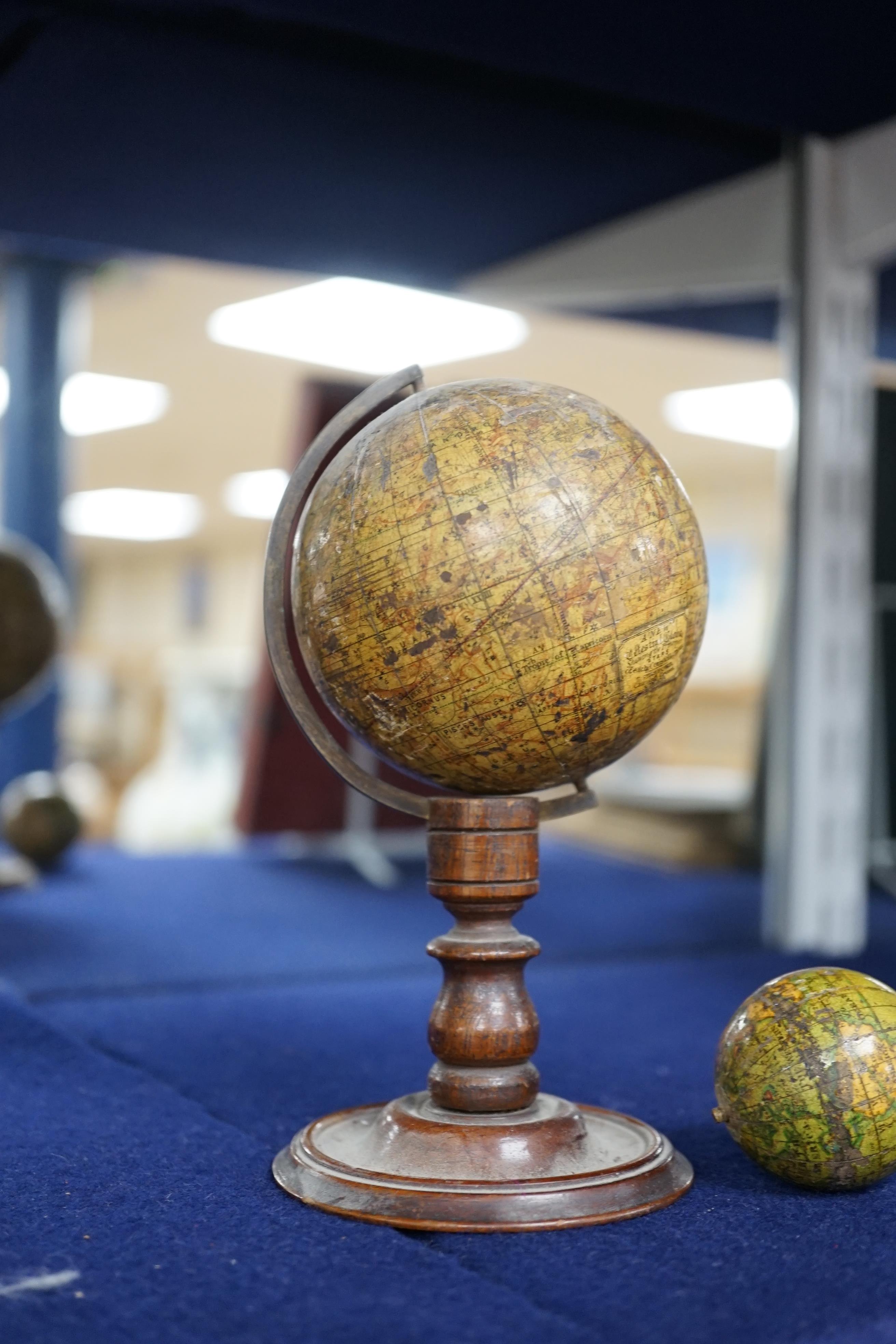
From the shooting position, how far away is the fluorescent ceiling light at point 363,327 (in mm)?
8773

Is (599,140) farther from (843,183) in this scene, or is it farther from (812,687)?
(812,687)

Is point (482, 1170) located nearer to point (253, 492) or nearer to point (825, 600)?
point (825, 600)

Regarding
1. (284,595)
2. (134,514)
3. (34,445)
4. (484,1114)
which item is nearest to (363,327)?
(34,445)

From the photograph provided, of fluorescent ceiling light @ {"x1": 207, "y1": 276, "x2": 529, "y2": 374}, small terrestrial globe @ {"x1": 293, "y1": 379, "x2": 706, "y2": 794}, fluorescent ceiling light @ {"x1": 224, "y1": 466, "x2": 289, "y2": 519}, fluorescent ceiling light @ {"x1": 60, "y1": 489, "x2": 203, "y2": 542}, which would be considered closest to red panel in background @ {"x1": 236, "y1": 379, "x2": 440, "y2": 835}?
fluorescent ceiling light @ {"x1": 207, "y1": 276, "x2": 529, "y2": 374}

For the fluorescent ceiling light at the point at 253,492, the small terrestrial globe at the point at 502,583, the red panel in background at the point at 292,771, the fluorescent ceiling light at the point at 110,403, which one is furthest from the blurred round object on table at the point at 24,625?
the fluorescent ceiling light at the point at 253,492

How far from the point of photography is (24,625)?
5.44 meters

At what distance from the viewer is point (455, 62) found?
411 centimetres

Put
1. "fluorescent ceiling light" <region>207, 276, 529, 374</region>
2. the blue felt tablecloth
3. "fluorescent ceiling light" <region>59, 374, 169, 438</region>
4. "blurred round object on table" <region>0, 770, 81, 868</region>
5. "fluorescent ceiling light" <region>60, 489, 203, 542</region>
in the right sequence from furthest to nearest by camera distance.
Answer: "fluorescent ceiling light" <region>60, 489, 203, 542</region>, "fluorescent ceiling light" <region>59, 374, 169, 438</region>, "fluorescent ceiling light" <region>207, 276, 529, 374</region>, "blurred round object on table" <region>0, 770, 81, 868</region>, the blue felt tablecloth

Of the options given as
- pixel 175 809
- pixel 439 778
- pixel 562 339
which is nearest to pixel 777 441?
pixel 562 339

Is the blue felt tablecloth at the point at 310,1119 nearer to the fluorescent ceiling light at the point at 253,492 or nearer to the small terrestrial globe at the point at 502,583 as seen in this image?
the small terrestrial globe at the point at 502,583

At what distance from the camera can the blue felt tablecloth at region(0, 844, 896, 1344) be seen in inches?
69.2

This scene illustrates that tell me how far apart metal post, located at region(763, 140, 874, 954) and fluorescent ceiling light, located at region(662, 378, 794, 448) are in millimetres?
7784

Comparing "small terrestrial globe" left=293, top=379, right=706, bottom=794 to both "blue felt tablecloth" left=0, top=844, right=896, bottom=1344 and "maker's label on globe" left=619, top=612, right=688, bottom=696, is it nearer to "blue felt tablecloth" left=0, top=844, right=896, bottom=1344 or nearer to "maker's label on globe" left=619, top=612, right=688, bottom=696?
"maker's label on globe" left=619, top=612, right=688, bottom=696

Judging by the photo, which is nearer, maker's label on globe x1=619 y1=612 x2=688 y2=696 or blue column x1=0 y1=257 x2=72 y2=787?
maker's label on globe x1=619 y1=612 x2=688 y2=696
